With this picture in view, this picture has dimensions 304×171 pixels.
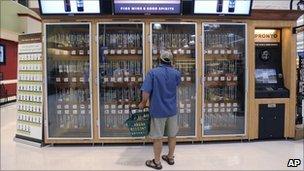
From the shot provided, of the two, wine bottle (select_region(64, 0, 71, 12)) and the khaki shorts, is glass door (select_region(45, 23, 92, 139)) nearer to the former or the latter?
wine bottle (select_region(64, 0, 71, 12))

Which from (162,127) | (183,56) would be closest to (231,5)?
(183,56)

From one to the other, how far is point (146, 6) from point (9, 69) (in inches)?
334

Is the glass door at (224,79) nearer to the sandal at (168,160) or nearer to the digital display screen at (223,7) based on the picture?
the digital display screen at (223,7)

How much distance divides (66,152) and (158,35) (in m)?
2.31

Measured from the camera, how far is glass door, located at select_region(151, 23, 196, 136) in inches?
196

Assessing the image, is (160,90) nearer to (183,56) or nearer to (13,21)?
(183,56)

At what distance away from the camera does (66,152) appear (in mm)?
4609

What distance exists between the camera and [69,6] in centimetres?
471

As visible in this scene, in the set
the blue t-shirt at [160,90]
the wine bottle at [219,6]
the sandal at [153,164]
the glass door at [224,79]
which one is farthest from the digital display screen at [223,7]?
the sandal at [153,164]

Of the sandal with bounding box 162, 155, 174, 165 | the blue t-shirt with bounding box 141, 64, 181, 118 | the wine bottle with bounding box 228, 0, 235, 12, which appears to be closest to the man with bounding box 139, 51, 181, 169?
the blue t-shirt with bounding box 141, 64, 181, 118

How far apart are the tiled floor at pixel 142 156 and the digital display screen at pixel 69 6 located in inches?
82.4

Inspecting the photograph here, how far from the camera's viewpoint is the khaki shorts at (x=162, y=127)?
12.7ft

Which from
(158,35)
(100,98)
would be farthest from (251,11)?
(100,98)

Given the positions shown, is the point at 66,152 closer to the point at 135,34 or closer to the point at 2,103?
the point at 135,34
